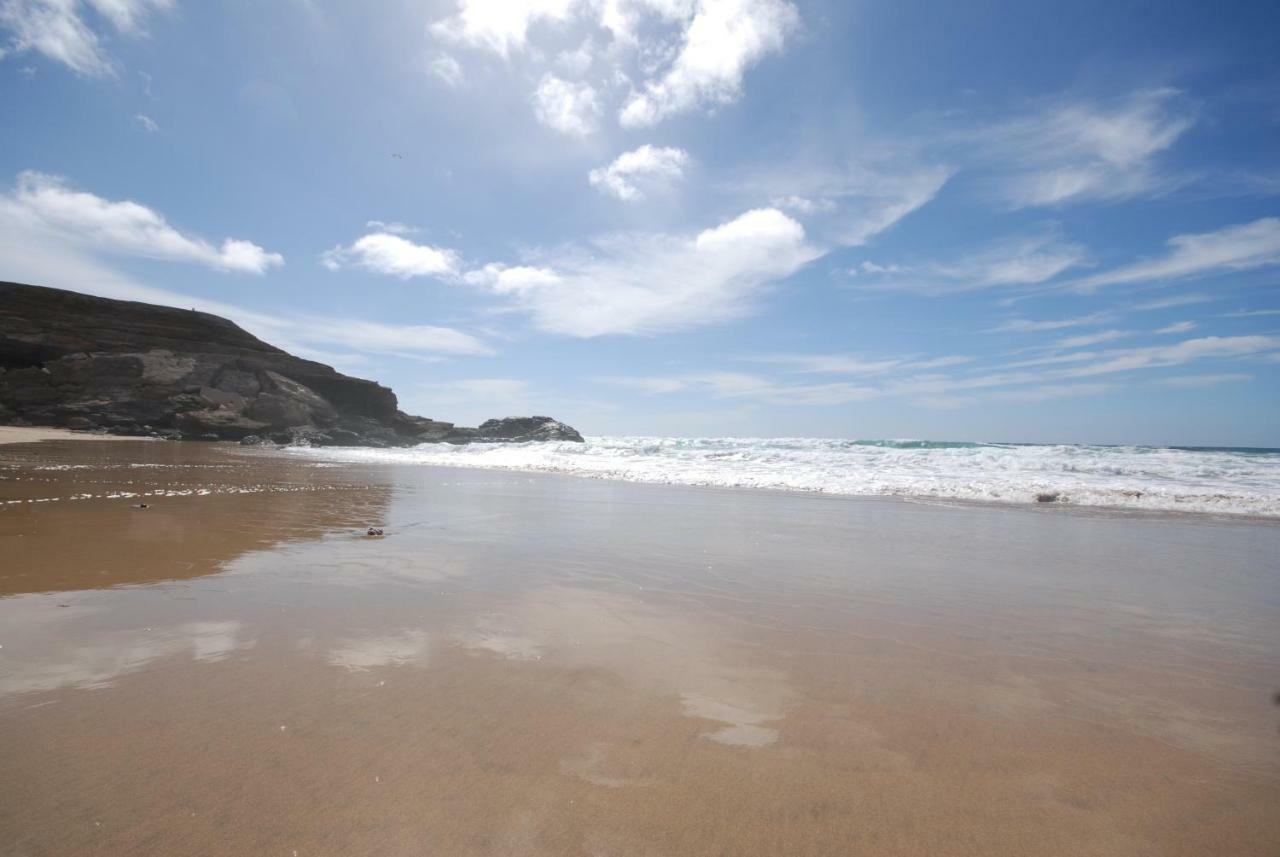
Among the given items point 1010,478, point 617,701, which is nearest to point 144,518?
point 617,701

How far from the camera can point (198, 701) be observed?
1959 millimetres

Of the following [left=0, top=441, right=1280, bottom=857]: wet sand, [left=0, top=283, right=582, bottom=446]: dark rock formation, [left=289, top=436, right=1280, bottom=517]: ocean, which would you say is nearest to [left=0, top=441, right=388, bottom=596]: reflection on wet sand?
[left=0, top=441, right=1280, bottom=857]: wet sand

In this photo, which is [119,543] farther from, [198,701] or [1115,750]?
[1115,750]

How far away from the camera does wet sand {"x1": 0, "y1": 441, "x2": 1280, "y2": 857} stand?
4.78ft

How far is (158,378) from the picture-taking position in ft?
97.3

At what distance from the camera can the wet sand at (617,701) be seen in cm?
146

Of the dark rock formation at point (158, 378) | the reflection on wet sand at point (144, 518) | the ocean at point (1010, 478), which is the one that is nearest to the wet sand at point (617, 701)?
the reflection on wet sand at point (144, 518)

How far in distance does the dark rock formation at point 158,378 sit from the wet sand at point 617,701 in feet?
97.8

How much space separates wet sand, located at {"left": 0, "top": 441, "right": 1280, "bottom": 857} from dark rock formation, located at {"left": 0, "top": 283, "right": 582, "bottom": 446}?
29.8m

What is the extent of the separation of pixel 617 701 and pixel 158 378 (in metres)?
36.9

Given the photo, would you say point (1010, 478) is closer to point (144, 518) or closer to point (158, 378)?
point (144, 518)

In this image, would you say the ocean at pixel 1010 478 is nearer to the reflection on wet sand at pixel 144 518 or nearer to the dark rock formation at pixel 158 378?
the reflection on wet sand at pixel 144 518

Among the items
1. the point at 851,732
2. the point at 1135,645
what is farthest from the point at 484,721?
the point at 1135,645

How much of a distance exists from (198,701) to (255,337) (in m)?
43.4
